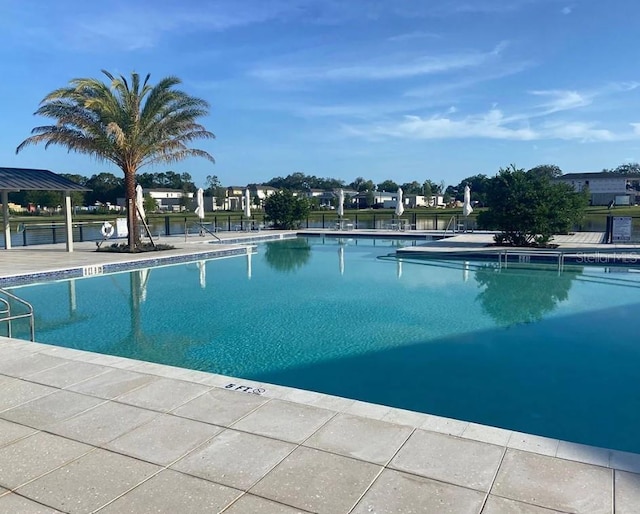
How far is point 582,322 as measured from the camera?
8289 millimetres

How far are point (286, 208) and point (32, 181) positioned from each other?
12904 millimetres

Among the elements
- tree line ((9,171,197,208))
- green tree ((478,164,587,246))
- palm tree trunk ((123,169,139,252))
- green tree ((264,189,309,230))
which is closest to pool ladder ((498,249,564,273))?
green tree ((478,164,587,246))

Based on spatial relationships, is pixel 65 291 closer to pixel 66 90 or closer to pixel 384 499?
pixel 66 90

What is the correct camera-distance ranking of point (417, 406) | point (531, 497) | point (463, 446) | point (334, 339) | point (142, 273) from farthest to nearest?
point (142, 273) < point (334, 339) < point (417, 406) < point (463, 446) < point (531, 497)

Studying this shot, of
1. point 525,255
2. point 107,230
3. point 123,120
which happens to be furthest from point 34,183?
point 525,255

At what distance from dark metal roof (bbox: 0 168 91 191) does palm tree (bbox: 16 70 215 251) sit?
0.91m

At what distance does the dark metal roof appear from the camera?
15.7 meters

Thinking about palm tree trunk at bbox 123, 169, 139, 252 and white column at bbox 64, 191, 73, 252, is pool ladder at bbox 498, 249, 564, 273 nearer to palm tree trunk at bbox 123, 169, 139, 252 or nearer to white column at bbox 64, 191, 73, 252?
palm tree trunk at bbox 123, 169, 139, 252

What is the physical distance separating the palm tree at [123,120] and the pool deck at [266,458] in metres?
12.6

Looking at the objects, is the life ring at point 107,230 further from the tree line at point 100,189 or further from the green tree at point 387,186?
the green tree at point 387,186

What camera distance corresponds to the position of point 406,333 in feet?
25.0

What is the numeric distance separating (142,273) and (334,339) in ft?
25.8

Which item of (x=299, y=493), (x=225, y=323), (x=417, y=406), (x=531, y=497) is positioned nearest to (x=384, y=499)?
(x=299, y=493)

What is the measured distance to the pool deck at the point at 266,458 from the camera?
2768 millimetres
